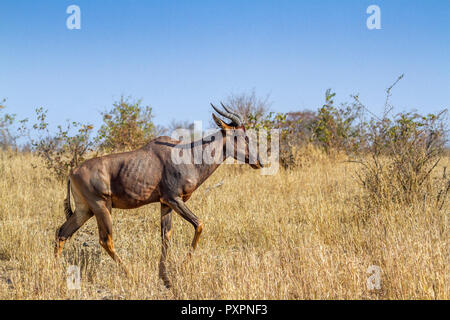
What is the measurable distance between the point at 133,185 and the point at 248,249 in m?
1.96

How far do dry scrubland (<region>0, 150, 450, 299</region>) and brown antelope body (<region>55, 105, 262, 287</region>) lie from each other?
18.7 inches

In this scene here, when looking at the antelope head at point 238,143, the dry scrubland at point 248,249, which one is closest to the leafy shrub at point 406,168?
the dry scrubland at point 248,249

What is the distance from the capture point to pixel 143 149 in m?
5.41

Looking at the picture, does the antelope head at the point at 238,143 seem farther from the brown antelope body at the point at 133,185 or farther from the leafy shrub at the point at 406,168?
the leafy shrub at the point at 406,168

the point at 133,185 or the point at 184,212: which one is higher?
the point at 133,185

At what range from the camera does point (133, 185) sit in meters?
5.12

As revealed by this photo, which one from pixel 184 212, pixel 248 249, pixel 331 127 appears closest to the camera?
pixel 184 212

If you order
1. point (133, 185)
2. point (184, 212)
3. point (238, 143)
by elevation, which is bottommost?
point (184, 212)

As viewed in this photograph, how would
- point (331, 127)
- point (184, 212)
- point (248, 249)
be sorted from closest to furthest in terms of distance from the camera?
point (184, 212) < point (248, 249) < point (331, 127)

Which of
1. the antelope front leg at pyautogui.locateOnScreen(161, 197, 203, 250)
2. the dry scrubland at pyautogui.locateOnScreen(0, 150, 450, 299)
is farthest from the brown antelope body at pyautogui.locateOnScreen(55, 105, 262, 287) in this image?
the dry scrubland at pyautogui.locateOnScreen(0, 150, 450, 299)

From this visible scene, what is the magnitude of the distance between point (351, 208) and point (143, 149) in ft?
14.8

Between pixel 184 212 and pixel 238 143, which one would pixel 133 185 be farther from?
pixel 238 143

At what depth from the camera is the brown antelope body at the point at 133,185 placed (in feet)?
16.6

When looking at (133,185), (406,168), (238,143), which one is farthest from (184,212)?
(406,168)
